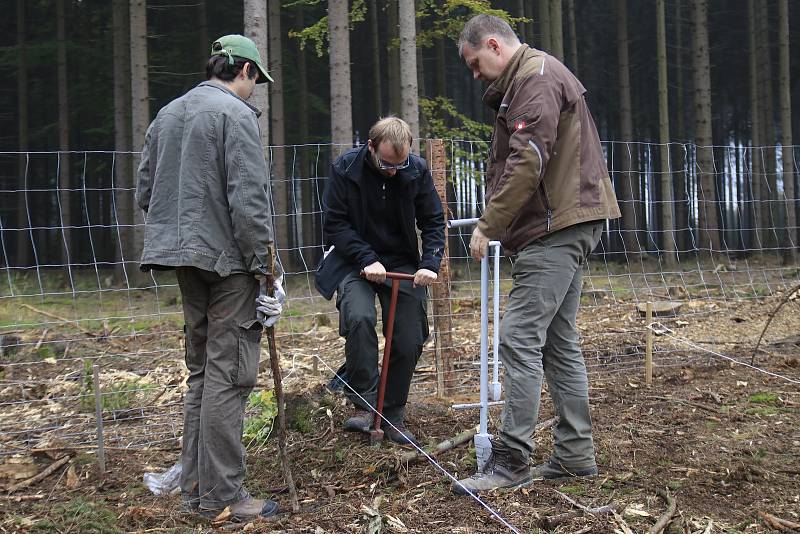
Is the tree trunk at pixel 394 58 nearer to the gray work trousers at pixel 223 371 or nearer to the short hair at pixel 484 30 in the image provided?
the short hair at pixel 484 30

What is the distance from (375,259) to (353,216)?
12.2 inches

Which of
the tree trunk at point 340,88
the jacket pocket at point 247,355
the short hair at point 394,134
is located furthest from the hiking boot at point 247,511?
the tree trunk at point 340,88

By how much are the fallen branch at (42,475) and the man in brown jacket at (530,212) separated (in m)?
2.22

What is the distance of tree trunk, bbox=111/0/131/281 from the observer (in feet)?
46.2

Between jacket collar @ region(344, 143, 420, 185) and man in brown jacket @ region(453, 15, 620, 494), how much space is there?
83cm

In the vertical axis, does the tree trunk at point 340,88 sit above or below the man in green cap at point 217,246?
above

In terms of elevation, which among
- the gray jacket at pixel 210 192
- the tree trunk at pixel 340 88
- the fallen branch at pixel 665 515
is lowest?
the fallen branch at pixel 665 515

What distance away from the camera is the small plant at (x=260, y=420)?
14.8 feet

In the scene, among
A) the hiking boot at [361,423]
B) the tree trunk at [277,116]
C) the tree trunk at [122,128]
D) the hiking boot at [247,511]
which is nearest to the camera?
the hiking boot at [247,511]

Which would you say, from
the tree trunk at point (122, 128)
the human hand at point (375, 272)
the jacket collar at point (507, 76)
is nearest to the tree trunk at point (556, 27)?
the tree trunk at point (122, 128)

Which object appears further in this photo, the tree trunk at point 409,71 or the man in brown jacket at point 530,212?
the tree trunk at point 409,71

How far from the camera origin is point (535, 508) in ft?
10.9

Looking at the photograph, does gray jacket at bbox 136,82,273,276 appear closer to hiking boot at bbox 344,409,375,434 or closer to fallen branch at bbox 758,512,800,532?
hiking boot at bbox 344,409,375,434

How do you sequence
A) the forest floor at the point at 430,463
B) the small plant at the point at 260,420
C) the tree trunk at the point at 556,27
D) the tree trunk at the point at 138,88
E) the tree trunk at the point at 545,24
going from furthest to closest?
the tree trunk at the point at 545,24 < the tree trunk at the point at 556,27 < the tree trunk at the point at 138,88 < the small plant at the point at 260,420 < the forest floor at the point at 430,463
